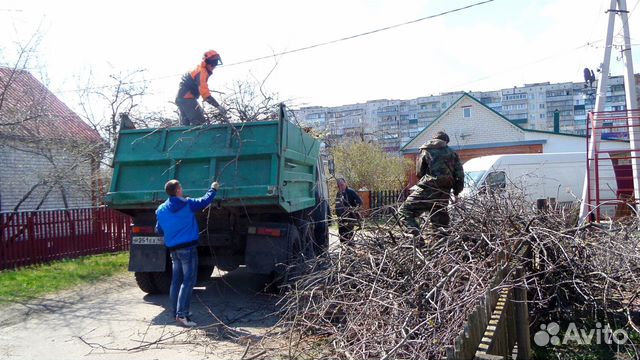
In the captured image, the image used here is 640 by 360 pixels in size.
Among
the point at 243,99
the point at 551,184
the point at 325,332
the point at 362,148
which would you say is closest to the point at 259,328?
the point at 325,332

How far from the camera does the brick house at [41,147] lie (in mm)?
10328

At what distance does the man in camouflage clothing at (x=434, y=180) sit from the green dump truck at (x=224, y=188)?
1540 millimetres

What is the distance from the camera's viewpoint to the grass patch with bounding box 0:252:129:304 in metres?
7.63

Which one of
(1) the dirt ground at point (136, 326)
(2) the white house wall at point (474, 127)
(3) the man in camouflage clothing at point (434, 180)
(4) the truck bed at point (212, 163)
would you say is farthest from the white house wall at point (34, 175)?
(2) the white house wall at point (474, 127)

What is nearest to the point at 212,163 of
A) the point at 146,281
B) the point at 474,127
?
the point at 146,281

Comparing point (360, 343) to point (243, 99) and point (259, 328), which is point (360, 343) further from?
point (243, 99)

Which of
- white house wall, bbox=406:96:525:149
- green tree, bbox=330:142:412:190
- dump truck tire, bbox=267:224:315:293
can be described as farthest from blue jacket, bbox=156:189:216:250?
white house wall, bbox=406:96:525:149

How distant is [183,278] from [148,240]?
41.5 inches

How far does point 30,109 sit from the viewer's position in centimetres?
1059

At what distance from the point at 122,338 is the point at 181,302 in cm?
68

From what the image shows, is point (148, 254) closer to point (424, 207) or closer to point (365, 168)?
point (424, 207)

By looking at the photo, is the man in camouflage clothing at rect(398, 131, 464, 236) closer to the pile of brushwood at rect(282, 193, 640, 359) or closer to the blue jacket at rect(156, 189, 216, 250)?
the pile of brushwood at rect(282, 193, 640, 359)

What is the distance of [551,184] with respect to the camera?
14164 millimetres

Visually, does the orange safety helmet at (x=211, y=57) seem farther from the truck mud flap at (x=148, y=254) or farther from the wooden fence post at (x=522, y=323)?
the wooden fence post at (x=522, y=323)
